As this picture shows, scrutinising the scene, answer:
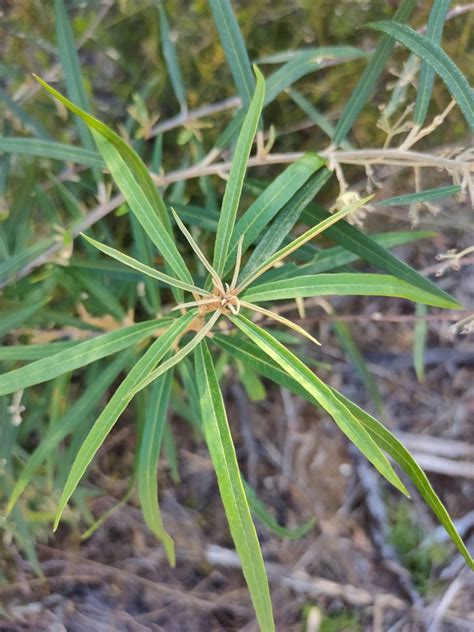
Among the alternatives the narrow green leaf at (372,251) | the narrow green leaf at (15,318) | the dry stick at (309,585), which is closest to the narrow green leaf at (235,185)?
the narrow green leaf at (372,251)

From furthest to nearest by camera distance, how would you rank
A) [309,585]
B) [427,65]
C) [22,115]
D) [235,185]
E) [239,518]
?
[309,585], [22,115], [427,65], [235,185], [239,518]

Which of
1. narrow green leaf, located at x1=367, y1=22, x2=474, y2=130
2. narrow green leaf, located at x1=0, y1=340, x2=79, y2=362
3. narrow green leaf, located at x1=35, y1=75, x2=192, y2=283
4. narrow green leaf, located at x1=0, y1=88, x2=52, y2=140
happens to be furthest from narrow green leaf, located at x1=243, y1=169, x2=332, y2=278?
narrow green leaf, located at x1=0, y1=88, x2=52, y2=140

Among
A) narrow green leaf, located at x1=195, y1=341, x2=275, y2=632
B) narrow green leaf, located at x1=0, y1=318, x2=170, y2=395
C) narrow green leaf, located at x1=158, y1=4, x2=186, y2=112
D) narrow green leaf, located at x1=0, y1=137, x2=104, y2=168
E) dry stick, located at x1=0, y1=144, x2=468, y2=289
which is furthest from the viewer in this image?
narrow green leaf, located at x1=158, y1=4, x2=186, y2=112

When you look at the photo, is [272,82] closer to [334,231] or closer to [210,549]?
[334,231]

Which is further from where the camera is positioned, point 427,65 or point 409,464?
point 427,65

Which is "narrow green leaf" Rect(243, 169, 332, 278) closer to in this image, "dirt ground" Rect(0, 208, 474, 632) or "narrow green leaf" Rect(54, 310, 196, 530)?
"narrow green leaf" Rect(54, 310, 196, 530)

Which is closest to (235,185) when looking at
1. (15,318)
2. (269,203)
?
(269,203)

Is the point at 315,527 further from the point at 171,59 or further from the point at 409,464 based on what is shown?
the point at 171,59
